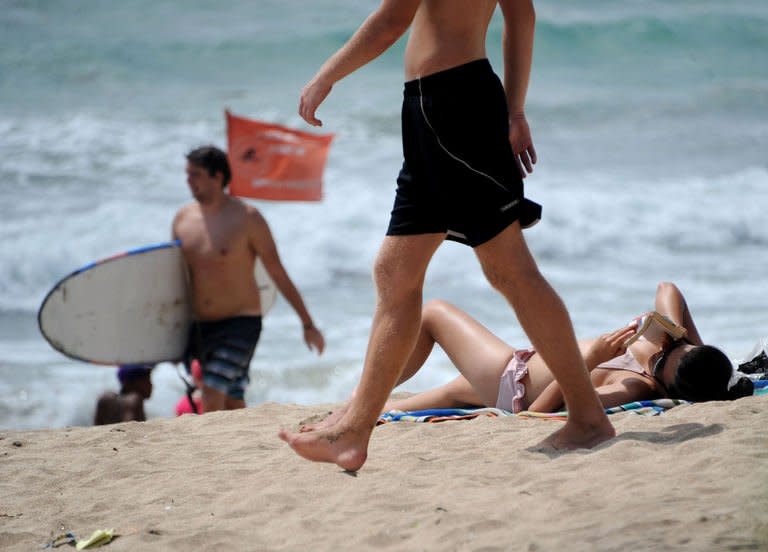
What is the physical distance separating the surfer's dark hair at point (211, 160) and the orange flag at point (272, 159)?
Result: 1.44 m

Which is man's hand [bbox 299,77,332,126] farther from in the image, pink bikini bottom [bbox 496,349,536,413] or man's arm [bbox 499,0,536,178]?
pink bikini bottom [bbox 496,349,536,413]

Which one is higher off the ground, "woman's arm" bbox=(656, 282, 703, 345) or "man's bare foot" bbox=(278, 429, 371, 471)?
"woman's arm" bbox=(656, 282, 703, 345)

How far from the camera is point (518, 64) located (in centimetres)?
367

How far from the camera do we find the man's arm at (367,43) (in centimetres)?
322

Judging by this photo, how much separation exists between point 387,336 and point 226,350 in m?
3.31

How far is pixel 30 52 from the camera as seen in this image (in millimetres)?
19625

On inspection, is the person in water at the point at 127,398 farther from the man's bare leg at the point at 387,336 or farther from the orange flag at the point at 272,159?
the man's bare leg at the point at 387,336

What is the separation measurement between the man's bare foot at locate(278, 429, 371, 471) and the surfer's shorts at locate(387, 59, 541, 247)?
2.29 feet

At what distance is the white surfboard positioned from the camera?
6570mm

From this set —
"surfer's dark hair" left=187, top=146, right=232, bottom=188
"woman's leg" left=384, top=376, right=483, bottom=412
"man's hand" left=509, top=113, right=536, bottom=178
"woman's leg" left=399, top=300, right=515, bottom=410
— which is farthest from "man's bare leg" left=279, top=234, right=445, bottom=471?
"surfer's dark hair" left=187, top=146, right=232, bottom=188

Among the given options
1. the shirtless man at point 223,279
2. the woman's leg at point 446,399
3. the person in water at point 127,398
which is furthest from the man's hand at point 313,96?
the person in water at point 127,398

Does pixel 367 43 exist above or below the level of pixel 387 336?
above

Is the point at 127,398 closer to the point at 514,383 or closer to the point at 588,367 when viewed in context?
the point at 514,383

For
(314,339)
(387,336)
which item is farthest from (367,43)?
(314,339)
